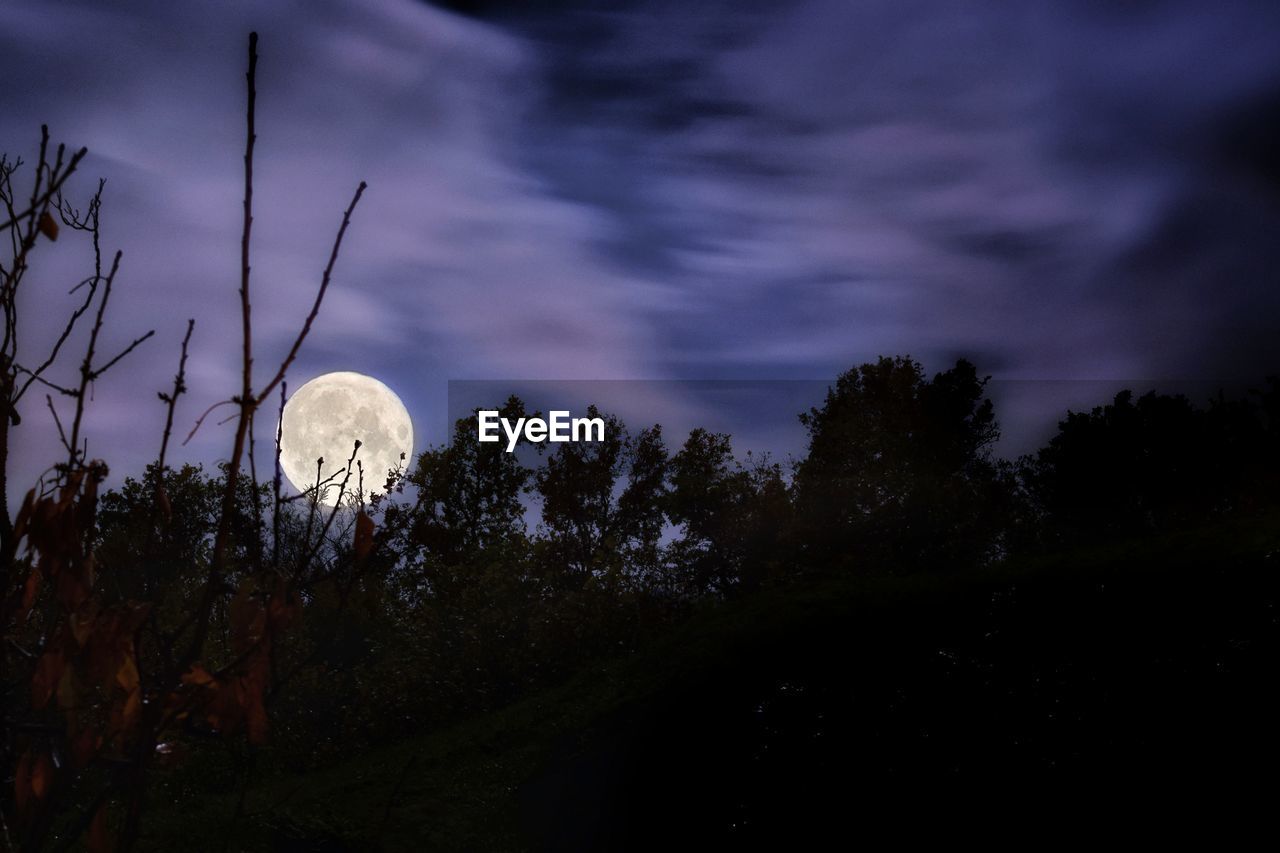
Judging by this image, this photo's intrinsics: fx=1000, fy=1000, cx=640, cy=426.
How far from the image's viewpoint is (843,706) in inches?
319

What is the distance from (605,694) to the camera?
999 centimetres

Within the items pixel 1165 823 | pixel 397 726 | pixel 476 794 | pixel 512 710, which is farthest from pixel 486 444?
pixel 1165 823

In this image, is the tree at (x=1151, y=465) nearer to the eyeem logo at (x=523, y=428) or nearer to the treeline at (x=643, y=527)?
the treeline at (x=643, y=527)

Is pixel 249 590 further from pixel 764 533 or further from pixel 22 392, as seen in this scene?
pixel 764 533

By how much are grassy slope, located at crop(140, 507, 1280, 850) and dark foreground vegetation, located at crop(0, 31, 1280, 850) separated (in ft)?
0.09

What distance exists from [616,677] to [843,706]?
3.07 m

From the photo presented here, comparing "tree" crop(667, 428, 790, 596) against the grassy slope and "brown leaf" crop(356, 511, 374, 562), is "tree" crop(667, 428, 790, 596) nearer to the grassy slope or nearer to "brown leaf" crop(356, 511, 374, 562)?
the grassy slope

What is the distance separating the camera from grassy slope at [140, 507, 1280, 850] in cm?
752

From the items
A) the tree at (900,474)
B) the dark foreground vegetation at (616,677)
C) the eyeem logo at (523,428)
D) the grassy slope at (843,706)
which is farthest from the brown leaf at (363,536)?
the eyeem logo at (523,428)

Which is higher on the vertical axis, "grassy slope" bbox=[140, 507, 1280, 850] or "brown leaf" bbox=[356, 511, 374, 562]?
"brown leaf" bbox=[356, 511, 374, 562]

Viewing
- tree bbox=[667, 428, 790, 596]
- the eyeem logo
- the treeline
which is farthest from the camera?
the eyeem logo

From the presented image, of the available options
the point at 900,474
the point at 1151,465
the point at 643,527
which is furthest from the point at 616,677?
the point at 1151,465

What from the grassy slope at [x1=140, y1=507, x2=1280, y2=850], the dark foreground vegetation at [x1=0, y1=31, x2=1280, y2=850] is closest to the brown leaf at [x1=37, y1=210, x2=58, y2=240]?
the dark foreground vegetation at [x1=0, y1=31, x2=1280, y2=850]

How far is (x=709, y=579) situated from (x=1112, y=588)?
11.8 meters
